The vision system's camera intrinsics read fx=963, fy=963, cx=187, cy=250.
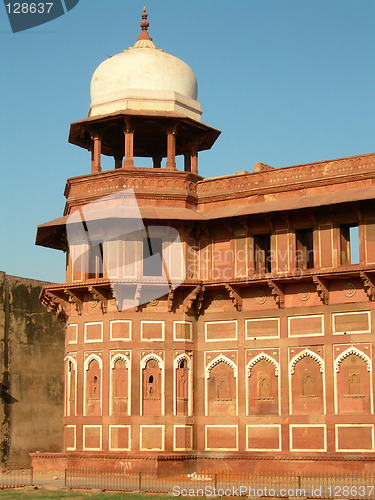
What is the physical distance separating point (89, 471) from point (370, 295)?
10.4 meters

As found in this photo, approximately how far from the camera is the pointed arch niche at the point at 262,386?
30.3 metres

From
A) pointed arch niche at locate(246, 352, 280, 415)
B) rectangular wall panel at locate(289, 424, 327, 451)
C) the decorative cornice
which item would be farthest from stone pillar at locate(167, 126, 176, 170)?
rectangular wall panel at locate(289, 424, 327, 451)

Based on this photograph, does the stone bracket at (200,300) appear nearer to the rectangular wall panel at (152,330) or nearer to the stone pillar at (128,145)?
the rectangular wall panel at (152,330)

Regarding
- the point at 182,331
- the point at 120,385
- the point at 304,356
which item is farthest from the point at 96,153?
the point at 304,356

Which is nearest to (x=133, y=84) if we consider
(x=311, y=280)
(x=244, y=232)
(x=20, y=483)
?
(x=244, y=232)

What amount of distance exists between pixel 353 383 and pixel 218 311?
5.33 meters

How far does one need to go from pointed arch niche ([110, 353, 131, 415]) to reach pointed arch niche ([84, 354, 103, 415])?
19.1 inches

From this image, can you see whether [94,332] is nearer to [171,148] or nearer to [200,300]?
[200,300]

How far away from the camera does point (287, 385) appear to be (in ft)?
98.6

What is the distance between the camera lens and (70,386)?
32.7 m

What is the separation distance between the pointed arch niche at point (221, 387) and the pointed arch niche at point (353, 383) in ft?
11.7

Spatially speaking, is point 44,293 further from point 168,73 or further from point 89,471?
point 168,73

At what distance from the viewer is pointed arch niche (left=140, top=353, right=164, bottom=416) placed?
30.9 metres

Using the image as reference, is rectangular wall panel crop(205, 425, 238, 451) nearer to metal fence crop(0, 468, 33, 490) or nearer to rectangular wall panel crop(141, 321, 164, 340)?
rectangular wall panel crop(141, 321, 164, 340)
